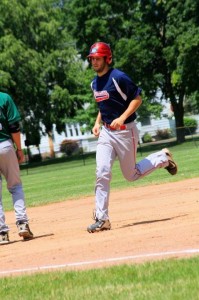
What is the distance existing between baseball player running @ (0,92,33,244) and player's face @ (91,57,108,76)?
3.86 ft

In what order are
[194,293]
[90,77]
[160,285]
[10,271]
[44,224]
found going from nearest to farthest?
[194,293]
[160,285]
[10,271]
[44,224]
[90,77]

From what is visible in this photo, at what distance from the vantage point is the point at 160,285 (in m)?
5.47

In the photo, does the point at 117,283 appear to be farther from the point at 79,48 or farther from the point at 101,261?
the point at 79,48

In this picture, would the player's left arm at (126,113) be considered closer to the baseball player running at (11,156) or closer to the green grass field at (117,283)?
the baseball player running at (11,156)

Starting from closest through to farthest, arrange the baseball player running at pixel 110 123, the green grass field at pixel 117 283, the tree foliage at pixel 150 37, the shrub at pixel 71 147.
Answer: the green grass field at pixel 117 283, the baseball player running at pixel 110 123, the shrub at pixel 71 147, the tree foliage at pixel 150 37

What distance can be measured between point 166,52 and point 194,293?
49.0m

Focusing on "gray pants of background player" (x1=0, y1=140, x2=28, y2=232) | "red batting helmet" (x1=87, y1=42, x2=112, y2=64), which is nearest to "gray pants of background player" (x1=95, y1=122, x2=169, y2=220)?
"red batting helmet" (x1=87, y1=42, x2=112, y2=64)

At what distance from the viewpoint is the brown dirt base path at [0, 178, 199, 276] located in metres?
7.07

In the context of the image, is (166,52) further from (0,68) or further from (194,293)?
(194,293)

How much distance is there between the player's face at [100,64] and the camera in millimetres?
9174

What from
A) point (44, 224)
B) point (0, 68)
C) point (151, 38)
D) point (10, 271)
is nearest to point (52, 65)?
point (0, 68)

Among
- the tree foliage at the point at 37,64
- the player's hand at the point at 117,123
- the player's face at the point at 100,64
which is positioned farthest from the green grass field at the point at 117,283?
the tree foliage at the point at 37,64

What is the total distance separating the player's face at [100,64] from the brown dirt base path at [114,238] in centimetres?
198

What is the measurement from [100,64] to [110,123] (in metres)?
0.74
